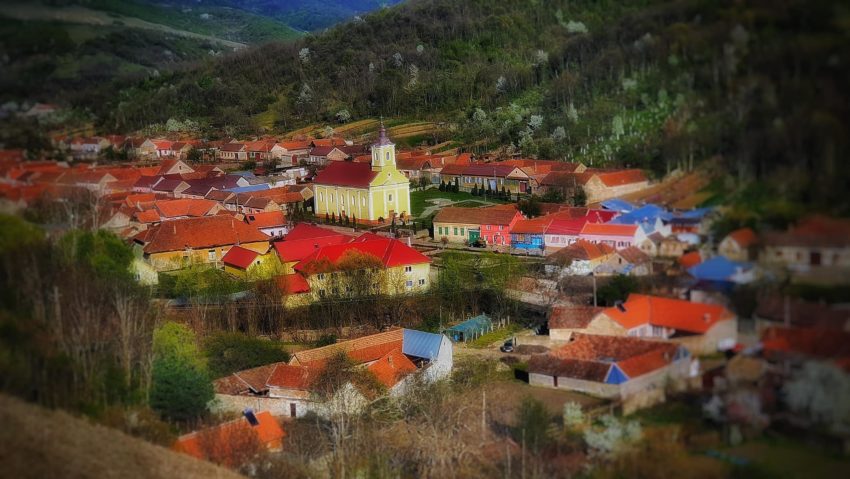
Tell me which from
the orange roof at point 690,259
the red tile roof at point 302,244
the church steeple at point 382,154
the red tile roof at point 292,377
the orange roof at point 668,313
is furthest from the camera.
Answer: the church steeple at point 382,154

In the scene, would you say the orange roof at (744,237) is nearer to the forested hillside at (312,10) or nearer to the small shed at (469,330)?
the small shed at (469,330)

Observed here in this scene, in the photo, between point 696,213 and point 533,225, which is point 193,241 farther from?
point 696,213

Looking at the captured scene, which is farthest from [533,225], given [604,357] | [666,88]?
[604,357]

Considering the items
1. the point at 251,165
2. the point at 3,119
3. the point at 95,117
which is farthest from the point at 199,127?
the point at 3,119

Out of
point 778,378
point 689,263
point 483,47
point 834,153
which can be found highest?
point 483,47

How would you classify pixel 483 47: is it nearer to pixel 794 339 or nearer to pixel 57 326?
pixel 57 326

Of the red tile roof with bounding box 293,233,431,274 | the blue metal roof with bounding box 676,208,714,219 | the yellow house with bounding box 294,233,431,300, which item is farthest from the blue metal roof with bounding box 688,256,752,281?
the red tile roof with bounding box 293,233,431,274

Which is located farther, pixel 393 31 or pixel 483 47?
pixel 393 31

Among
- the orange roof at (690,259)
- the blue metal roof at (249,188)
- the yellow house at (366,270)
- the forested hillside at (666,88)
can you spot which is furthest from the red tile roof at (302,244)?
the orange roof at (690,259)
